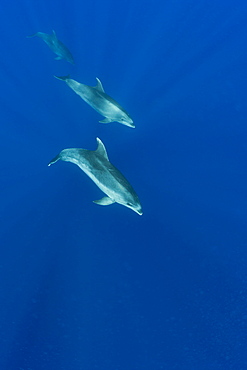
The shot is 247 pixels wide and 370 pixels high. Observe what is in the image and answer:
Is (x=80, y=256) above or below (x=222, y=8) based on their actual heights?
below

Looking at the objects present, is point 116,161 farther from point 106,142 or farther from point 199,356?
point 199,356

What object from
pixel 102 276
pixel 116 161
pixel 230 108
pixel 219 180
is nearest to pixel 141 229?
pixel 102 276

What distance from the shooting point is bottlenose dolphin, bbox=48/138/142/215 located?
4.04 m

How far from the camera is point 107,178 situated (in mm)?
4164

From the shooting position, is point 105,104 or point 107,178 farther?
point 105,104

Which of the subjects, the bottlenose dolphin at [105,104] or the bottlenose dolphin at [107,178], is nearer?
the bottlenose dolphin at [107,178]

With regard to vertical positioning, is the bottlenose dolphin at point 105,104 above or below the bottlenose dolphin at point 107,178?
above

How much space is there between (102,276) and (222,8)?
16236 millimetres

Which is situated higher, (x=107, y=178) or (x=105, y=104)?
(x=105, y=104)

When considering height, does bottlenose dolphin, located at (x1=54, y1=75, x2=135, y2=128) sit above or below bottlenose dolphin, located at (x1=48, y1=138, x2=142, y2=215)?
above

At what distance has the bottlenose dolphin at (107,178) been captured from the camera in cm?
404

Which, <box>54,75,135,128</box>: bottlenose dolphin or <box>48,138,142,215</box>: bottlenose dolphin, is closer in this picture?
<box>48,138,142,215</box>: bottlenose dolphin

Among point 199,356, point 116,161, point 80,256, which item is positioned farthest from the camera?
point 116,161

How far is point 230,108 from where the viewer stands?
10.5m
